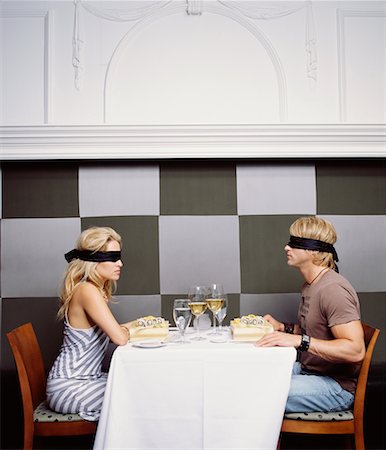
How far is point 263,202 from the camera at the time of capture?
3227 mm

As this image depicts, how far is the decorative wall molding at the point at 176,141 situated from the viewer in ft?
9.88

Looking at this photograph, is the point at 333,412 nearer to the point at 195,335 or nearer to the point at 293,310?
the point at 195,335

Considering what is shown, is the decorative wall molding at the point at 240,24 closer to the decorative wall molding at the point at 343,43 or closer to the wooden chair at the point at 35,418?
the decorative wall molding at the point at 343,43

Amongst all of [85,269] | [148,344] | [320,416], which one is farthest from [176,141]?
[320,416]

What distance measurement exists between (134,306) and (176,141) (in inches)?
43.3

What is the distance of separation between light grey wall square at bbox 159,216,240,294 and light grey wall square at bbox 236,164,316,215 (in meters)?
0.17

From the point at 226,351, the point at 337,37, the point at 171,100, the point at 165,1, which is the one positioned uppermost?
the point at 165,1

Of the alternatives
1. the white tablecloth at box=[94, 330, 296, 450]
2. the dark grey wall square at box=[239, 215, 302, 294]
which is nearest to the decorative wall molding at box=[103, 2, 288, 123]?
the dark grey wall square at box=[239, 215, 302, 294]

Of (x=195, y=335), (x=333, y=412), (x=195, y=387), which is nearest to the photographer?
(x=195, y=387)

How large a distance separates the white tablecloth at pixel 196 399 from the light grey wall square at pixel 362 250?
149cm

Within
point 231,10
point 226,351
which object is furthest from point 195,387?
point 231,10

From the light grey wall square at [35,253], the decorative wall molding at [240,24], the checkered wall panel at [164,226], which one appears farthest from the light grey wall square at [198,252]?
the decorative wall molding at [240,24]

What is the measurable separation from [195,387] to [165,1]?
97.4 inches

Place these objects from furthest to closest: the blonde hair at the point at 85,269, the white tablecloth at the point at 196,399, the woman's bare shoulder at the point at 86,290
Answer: the blonde hair at the point at 85,269
the woman's bare shoulder at the point at 86,290
the white tablecloth at the point at 196,399
